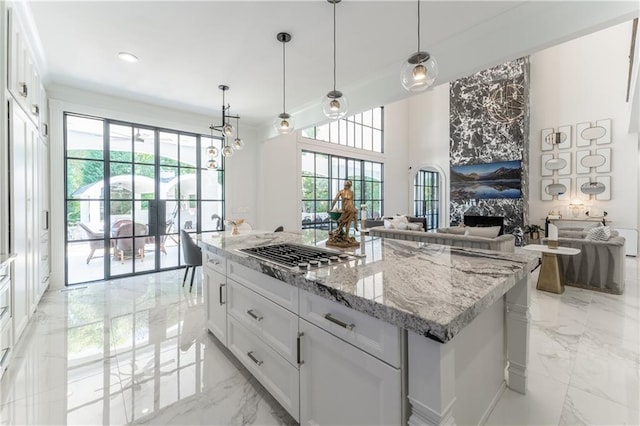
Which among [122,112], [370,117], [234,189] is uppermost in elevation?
[370,117]

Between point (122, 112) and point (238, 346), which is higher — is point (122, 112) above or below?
above

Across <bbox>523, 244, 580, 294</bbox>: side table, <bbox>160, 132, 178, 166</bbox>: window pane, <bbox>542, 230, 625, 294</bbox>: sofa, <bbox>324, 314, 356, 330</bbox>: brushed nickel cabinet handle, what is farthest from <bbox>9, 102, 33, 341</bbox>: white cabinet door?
<bbox>542, 230, 625, 294</bbox>: sofa

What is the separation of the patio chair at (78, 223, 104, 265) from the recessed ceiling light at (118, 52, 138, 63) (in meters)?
2.64

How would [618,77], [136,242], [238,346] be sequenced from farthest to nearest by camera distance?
[618,77] < [136,242] < [238,346]

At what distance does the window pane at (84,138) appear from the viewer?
4145 mm

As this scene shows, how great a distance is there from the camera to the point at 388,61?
10.8ft

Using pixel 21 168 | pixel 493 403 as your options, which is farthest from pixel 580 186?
pixel 21 168

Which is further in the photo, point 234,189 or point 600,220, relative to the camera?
point 600,220

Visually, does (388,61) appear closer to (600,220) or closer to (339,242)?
(339,242)

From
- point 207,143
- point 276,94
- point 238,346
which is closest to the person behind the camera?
point 238,346

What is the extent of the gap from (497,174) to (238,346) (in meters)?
8.21

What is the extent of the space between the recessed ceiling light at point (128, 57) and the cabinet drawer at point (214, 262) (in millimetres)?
2431

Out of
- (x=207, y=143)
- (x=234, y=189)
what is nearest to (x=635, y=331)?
(x=234, y=189)

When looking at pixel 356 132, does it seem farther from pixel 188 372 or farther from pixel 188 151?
pixel 188 372
